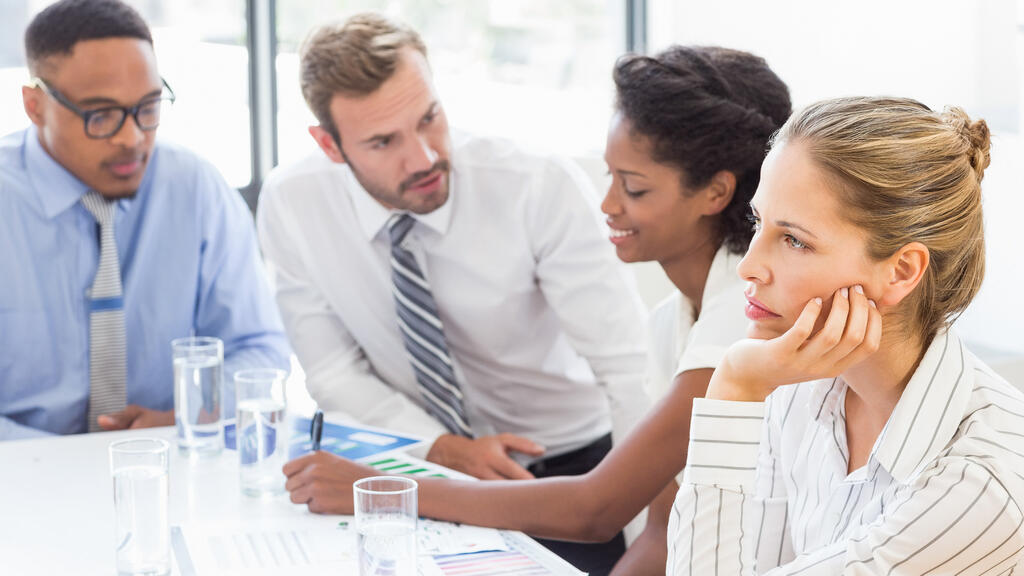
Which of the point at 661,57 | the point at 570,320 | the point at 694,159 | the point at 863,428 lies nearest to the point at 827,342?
the point at 863,428

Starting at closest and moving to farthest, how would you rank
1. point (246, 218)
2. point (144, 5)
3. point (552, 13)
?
point (246, 218)
point (144, 5)
point (552, 13)

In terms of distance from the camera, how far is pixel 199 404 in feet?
5.90

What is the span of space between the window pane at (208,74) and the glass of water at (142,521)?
8.70 ft

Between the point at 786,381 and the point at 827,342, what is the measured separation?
91 mm

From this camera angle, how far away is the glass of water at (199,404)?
5.87 feet

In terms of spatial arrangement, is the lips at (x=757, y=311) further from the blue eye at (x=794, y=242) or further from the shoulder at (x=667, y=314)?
the shoulder at (x=667, y=314)

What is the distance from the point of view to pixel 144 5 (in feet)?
12.5

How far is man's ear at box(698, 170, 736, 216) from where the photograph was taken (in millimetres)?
1718

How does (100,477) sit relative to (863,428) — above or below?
below

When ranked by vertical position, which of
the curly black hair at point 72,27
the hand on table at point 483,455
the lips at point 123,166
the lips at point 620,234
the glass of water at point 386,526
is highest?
the curly black hair at point 72,27

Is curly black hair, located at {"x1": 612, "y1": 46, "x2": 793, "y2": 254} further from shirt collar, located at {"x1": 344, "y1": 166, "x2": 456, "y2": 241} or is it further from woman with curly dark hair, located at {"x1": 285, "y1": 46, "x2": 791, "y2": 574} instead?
shirt collar, located at {"x1": 344, "y1": 166, "x2": 456, "y2": 241}

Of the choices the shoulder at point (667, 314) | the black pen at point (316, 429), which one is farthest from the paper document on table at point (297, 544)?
the shoulder at point (667, 314)

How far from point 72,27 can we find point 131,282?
1.81 ft

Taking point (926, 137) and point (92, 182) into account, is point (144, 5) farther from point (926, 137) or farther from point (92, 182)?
point (926, 137)
